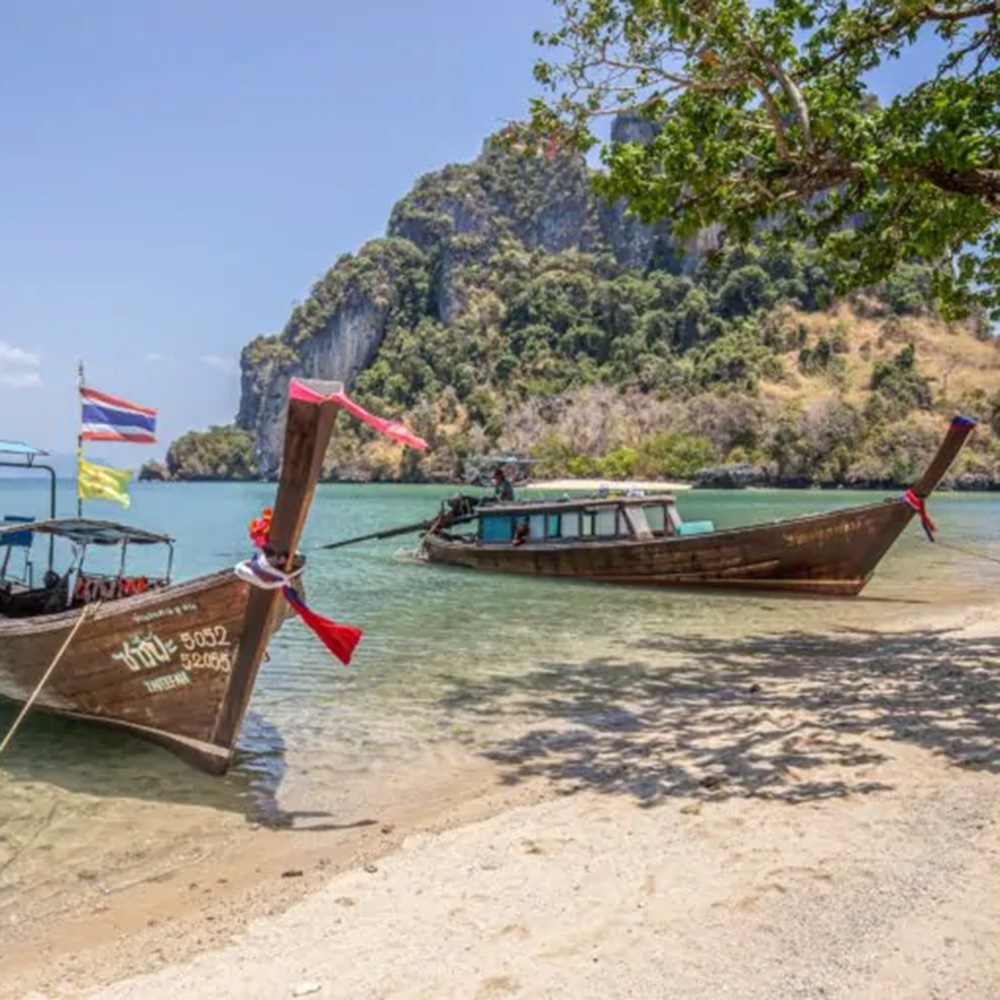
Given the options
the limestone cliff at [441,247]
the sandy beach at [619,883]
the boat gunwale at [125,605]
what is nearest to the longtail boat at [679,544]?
the sandy beach at [619,883]

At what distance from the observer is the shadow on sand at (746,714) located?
23.6ft

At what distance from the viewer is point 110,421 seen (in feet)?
36.9

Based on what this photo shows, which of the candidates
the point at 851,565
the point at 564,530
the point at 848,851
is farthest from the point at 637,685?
the point at 564,530

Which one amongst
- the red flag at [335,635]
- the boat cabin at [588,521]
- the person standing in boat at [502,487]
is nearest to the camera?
the red flag at [335,635]

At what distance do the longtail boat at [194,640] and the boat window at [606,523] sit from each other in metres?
15.5

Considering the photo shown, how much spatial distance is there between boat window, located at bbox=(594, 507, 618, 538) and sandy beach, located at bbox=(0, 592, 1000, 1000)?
1411 cm

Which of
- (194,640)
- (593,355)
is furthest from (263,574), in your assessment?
(593,355)

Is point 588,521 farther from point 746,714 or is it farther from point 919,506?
point 746,714

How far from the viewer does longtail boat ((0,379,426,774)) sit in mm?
6828

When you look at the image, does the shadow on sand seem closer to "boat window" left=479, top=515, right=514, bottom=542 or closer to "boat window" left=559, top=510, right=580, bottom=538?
"boat window" left=559, top=510, right=580, bottom=538

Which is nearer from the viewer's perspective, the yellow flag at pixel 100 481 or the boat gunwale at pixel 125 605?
the boat gunwale at pixel 125 605

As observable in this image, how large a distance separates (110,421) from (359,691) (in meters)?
4.54

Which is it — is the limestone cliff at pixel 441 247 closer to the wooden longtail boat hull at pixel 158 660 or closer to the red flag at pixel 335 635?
the wooden longtail boat hull at pixel 158 660

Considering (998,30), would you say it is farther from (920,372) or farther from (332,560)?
(920,372)
